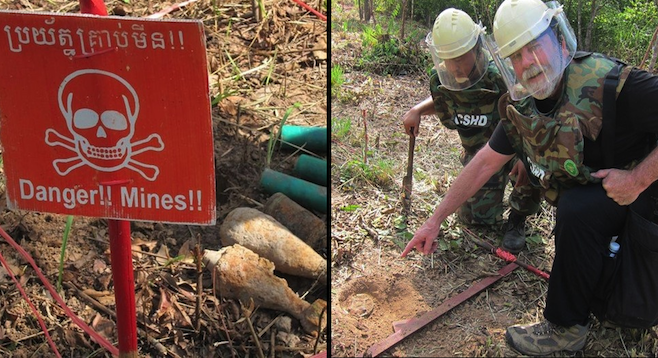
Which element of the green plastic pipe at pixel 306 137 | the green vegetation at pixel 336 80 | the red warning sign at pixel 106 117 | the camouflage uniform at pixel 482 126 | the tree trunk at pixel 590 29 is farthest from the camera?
the tree trunk at pixel 590 29

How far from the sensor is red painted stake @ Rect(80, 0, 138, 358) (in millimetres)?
2166

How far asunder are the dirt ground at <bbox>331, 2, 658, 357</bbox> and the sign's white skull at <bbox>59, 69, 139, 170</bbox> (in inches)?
52.9

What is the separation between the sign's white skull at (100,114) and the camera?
1.95 m

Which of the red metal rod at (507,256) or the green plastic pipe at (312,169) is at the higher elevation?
the green plastic pipe at (312,169)

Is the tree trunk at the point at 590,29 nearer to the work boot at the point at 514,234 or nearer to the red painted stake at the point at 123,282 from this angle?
the work boot at the point at 514,234

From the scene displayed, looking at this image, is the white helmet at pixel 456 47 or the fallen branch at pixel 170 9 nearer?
the white helmet at pixel 456 47

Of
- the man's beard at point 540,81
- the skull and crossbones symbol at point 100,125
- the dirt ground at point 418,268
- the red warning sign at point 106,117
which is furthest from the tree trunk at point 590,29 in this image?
the skull and crossbones symbol at point 100,125

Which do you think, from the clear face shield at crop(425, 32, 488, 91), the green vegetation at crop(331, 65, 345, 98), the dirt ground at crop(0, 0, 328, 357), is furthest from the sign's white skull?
the green vegetation at crop(331, 65, 345, 98)

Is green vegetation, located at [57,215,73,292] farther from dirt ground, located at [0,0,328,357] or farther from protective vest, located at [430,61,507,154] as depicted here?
protective vest, located at [430,61,507,154]

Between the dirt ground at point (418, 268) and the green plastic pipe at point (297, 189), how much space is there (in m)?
0.22

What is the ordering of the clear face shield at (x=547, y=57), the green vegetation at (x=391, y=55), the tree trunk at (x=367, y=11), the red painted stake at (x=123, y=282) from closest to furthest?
1. the red painted stake at (x=123, y=282)
2. the clear face shield at (x=547, y=57)
3. the green vegetation at (x=391, y=55)
4. the tree trunk at (x=367, y=11)

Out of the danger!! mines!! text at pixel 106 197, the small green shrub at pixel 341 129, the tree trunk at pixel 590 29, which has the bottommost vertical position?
the small green shrub at pixel 341 129

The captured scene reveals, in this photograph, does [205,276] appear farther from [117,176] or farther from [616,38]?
[616,38]

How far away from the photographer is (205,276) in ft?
9.85
